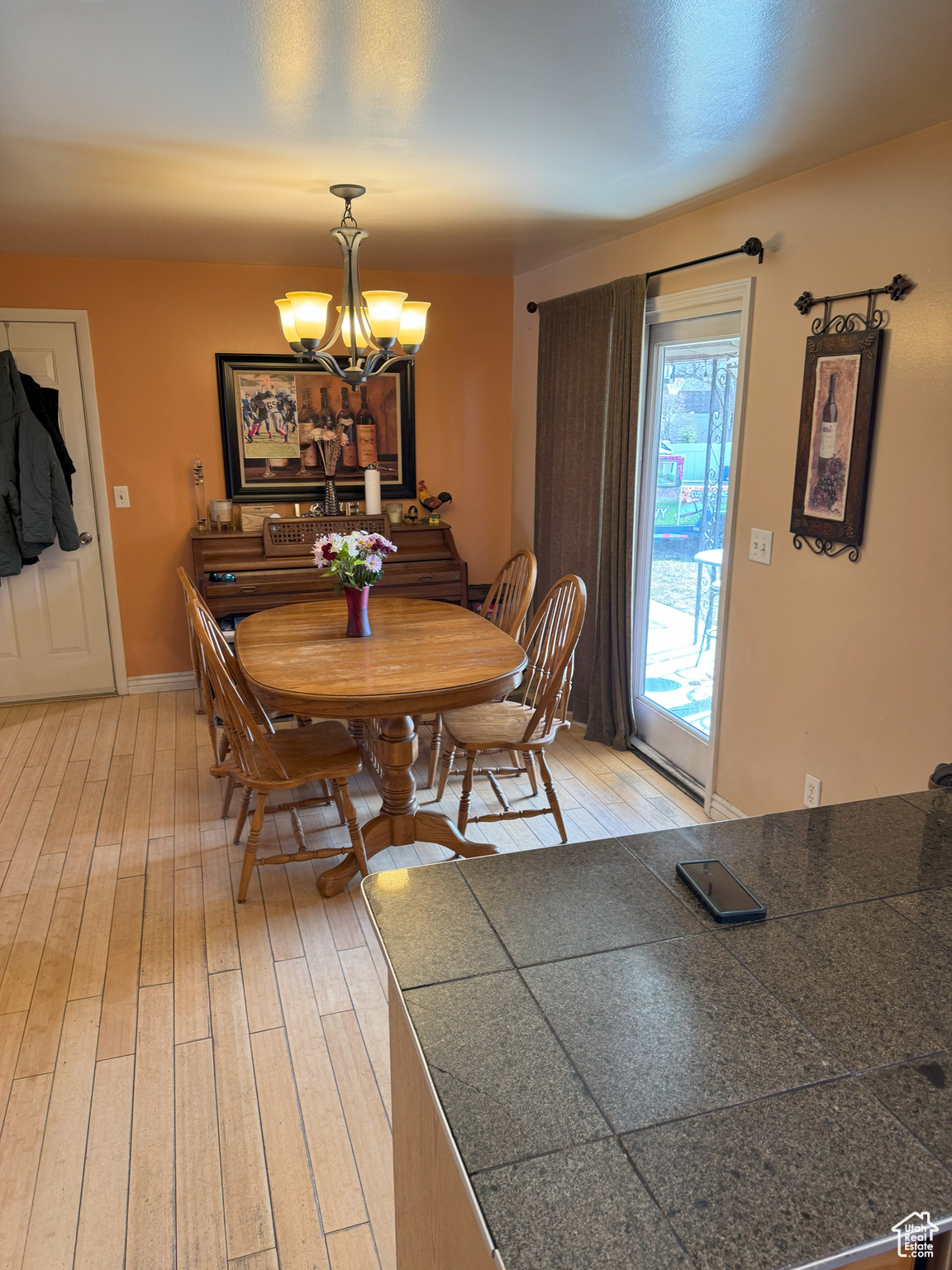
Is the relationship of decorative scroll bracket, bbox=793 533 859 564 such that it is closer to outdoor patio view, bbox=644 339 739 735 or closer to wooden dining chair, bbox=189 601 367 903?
outdoor patio view, bbox=644 339 739 735

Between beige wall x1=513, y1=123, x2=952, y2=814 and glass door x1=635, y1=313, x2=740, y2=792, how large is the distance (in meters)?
0.25

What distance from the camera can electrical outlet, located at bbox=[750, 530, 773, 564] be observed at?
3043 millimetres

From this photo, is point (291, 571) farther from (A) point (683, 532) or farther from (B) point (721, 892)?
(B) point (721, 892)

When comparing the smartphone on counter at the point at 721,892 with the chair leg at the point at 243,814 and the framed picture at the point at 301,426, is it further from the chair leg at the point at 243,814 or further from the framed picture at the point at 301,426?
the framed picture at the point at 301,426

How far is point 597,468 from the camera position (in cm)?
411

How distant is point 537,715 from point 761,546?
1020mm

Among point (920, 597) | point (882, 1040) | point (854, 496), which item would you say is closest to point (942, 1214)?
point (882, 1040)

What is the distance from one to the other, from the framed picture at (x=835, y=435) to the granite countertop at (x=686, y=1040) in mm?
1400

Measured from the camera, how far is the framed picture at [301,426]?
4.79 metres

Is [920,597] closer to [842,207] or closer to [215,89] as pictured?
[842,207]

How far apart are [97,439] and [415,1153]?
4.36 m

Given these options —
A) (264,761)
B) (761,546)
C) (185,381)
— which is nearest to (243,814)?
(264,761)

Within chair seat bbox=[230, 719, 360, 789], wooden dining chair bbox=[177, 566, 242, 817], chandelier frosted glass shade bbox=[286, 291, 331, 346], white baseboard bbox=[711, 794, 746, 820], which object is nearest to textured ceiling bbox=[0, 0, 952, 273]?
chandelier frosted glass shade bbox=[286, 291, 331, 346]

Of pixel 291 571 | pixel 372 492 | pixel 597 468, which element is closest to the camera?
pixel 597 468
